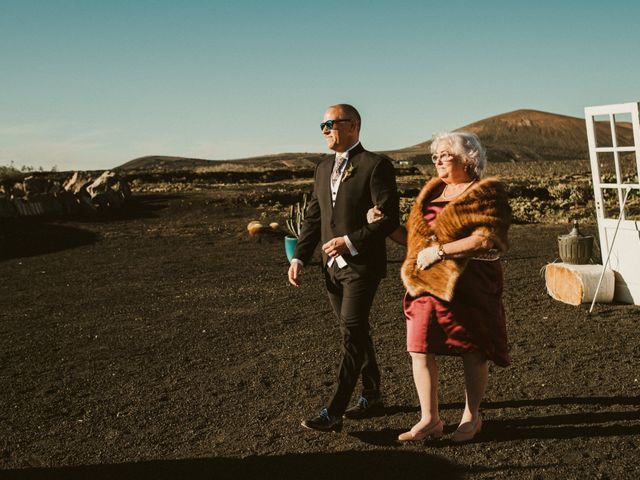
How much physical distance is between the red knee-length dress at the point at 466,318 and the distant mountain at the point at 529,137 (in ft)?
309

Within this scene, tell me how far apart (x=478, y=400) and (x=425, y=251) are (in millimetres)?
813

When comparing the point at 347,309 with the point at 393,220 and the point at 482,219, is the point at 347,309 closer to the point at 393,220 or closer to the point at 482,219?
the point at 393,220

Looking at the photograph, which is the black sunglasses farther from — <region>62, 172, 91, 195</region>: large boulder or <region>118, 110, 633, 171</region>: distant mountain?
<region>118, 110, 633, 171</region>: distant mountain

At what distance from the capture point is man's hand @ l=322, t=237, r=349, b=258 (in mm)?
3982

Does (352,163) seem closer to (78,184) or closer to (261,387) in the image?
(261,387)

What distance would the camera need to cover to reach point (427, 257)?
3.74m

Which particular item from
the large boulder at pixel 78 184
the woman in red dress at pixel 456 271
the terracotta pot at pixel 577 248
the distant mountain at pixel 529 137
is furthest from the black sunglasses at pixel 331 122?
the distant mountain at pixel 529 137

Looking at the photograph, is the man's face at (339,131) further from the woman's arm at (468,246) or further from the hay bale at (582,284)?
the hay bale at (582,284)

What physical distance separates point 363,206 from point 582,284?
4262 millimetres

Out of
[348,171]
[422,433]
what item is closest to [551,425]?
[422,433]

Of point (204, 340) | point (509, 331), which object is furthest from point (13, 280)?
point (509, 331)

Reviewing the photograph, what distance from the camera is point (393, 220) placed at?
3.98 m

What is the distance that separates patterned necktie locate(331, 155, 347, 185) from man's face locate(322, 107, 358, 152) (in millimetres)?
Answer: 61

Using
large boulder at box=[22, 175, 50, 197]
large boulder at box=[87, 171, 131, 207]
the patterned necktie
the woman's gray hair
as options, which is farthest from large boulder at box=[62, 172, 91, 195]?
the woman's gray hair
